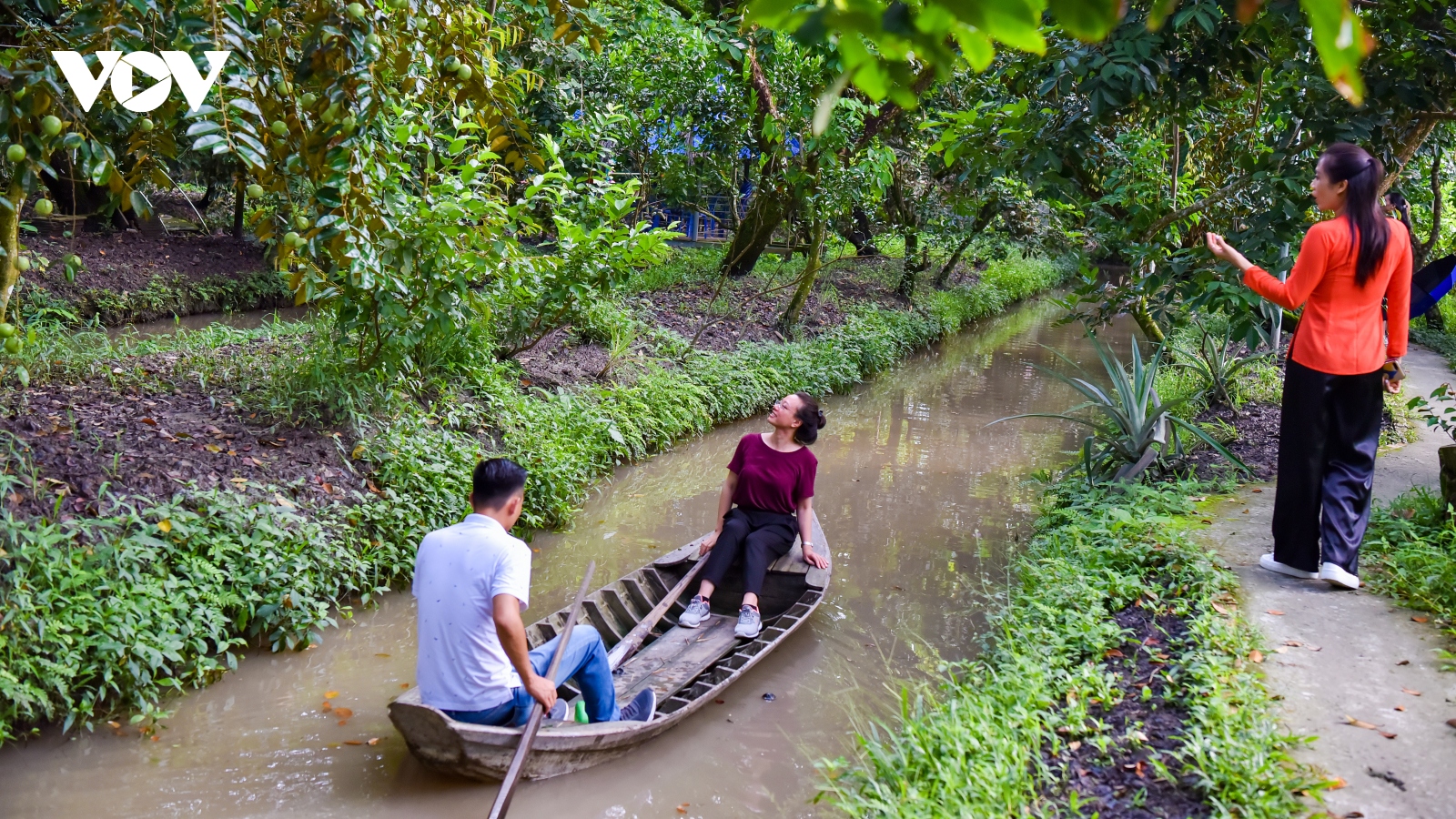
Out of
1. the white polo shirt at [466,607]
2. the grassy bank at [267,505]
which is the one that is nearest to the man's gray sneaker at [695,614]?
the grassy bank at [267,505]

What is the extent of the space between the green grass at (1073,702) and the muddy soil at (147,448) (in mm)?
3324

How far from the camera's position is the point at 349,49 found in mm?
3688

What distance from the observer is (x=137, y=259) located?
12.3 m

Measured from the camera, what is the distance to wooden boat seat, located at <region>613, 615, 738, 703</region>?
450cm

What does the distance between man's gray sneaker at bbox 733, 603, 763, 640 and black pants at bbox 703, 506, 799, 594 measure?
0.14 meters

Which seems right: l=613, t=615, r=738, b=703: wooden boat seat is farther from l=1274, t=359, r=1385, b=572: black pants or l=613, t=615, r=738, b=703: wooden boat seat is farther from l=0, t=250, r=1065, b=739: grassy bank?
l=1274, t=359, r=1385, b=572: black pants

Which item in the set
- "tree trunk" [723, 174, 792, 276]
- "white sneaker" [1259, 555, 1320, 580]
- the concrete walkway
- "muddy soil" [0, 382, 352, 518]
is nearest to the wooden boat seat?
"muddy soil" [0, 382, 352, 518]

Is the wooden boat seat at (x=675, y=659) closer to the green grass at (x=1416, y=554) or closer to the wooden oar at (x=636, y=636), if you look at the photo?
the wooden oar at (x=636, y=636)

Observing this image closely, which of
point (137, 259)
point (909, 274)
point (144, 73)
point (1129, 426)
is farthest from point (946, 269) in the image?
point (144, 73)

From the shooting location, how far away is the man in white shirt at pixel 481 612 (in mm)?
3264

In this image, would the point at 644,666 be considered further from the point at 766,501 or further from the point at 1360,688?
the point at 1360,688

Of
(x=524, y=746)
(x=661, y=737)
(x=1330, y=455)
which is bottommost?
(x=661, y=737)

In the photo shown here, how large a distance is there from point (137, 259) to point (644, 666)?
35.4ft

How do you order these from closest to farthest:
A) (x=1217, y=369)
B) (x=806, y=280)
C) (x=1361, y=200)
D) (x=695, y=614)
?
(x=1361, y=200), (x=695, y=614), (x=1217, y=369), (x=806, y=280)
